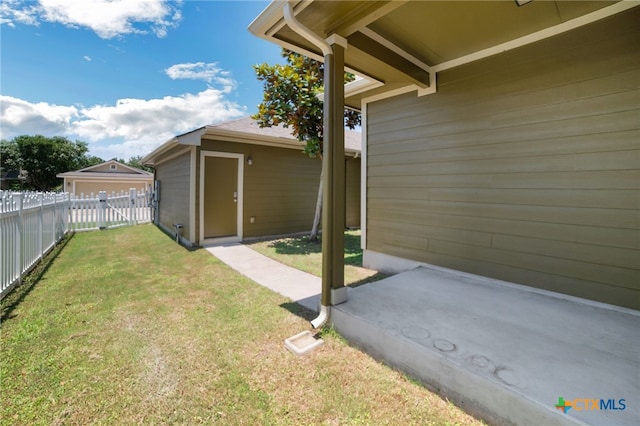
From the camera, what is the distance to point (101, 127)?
51281 millimetres

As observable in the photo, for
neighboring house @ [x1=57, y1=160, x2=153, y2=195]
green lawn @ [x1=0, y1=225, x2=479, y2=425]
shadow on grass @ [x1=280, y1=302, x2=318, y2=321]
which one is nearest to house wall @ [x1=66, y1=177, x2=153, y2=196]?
neighboring house @ [x1=57, y1=160, x2=153, y2=195]

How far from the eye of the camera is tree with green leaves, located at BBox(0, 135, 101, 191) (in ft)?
87.5

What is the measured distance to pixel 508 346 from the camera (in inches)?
73.5

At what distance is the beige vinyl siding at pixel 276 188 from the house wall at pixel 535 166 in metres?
4.03

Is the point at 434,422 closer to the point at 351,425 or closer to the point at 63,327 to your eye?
the point at 351,425

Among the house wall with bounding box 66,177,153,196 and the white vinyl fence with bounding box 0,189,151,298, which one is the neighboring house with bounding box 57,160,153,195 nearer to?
the house wall with bounding box 66,177,153,196

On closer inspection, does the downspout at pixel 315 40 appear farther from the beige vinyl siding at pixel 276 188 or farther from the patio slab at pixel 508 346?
the beige vinyl siding at pixel 276 188

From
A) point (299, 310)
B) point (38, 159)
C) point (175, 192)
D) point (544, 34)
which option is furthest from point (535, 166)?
point (38, 159)

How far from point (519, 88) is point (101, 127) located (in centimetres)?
6652

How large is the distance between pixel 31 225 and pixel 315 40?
16.7ft

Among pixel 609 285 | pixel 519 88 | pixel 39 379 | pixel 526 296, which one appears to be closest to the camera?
pixel 39 379

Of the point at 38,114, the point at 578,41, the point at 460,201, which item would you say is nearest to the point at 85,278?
the point at 460,201

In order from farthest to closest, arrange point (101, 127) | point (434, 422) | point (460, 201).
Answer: point (101, 127) < point (460, 201) < point (434, 422)

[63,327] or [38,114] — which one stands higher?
[38,114]
